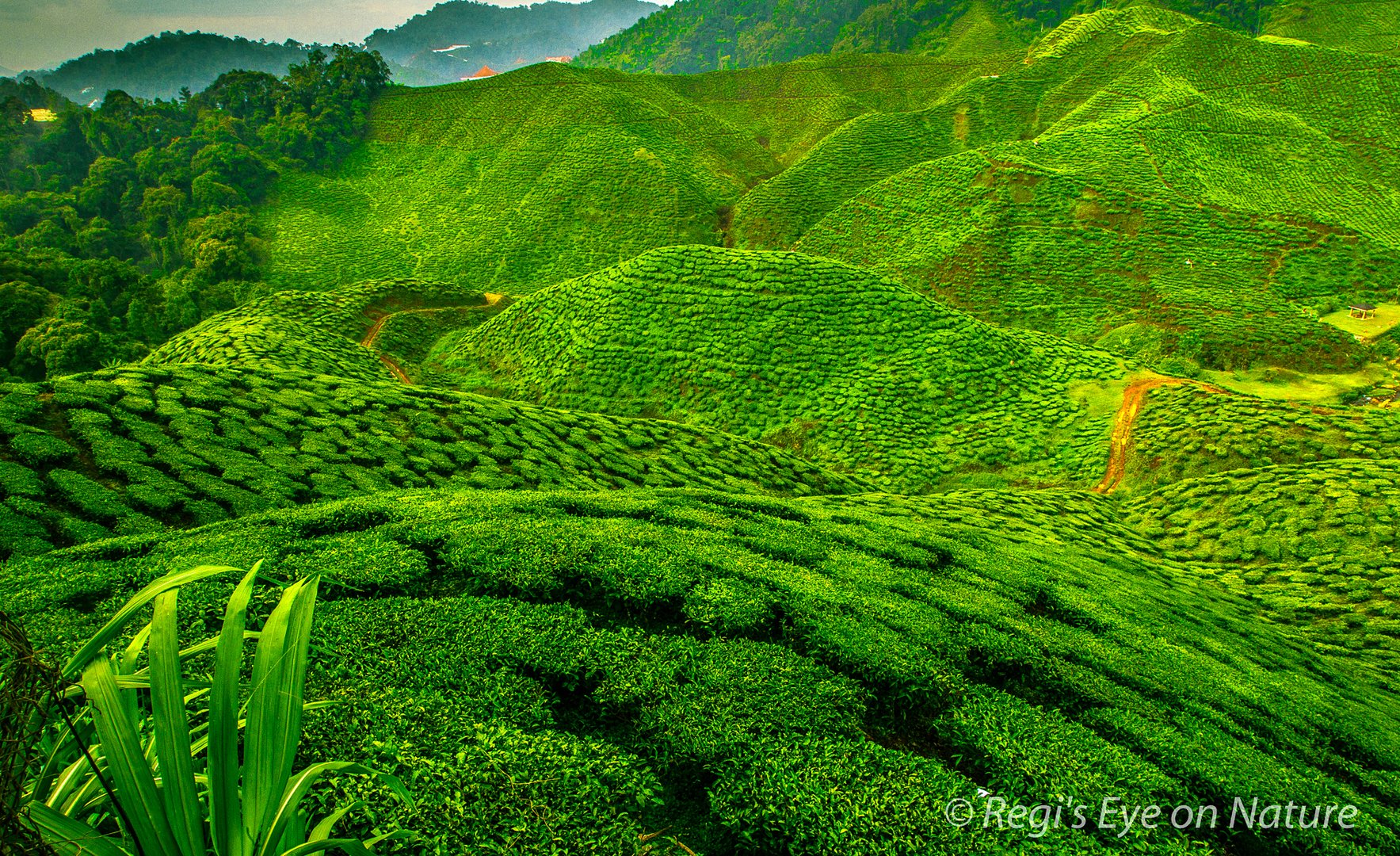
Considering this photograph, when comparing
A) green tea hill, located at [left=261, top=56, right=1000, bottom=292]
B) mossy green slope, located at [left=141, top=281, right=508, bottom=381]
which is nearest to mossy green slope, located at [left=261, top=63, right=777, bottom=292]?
green tea hill, located at [left=261, top=56, right=1000, bottom=292]

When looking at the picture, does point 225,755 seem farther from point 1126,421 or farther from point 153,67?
point 153,67

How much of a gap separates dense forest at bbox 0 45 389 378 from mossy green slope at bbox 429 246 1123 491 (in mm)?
19648

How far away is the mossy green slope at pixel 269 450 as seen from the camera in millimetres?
9328

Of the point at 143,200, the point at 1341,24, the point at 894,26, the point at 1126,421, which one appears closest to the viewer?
the point at 1126,421

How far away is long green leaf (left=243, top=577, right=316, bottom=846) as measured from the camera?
8.53 ft

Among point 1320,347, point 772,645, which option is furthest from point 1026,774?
point 1320,347

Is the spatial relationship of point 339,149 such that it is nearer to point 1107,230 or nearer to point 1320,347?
point 1107,230

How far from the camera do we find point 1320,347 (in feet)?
86.4

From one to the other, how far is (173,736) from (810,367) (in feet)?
75.9

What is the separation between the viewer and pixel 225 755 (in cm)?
258

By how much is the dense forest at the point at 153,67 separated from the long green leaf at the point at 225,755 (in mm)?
242607

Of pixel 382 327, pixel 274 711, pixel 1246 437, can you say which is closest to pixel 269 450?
pixel 274 711

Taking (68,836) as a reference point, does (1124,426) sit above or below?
below

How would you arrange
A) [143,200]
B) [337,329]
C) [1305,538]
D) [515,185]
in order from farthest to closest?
[143,200], [515,185], [337,329], [1305,538]
